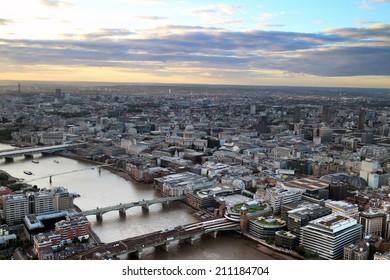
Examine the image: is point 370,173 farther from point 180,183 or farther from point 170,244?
point 170,244

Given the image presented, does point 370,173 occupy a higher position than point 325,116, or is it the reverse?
point 325,116

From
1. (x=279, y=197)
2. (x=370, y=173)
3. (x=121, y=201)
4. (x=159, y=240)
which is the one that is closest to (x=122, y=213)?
(x=121, y=201)

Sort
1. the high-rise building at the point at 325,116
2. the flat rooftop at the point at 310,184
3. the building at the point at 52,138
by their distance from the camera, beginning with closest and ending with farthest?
the flat rooftop at the point at 310,184 → the building at the point at 52,138 → the high-rise building at the point at 325,116

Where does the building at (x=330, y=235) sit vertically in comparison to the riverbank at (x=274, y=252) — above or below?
above

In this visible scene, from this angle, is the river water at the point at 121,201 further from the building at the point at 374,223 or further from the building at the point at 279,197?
the building at the point at 374,223

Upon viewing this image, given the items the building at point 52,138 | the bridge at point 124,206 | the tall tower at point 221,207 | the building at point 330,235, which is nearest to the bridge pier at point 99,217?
the bridge at point 124,206

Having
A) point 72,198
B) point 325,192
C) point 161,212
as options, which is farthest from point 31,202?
point 325,192
